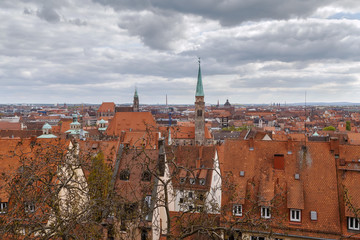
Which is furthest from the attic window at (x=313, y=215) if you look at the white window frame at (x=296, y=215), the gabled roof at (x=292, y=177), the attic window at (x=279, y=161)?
the attic window at (x=279, y=161)

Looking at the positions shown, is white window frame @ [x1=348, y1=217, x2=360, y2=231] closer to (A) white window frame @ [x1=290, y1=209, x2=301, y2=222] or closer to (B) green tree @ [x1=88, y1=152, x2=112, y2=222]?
(A) white window frame @ [x1=290, y1=209, x2=301, y2=222]

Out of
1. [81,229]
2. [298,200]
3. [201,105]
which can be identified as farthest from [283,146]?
[201,105]

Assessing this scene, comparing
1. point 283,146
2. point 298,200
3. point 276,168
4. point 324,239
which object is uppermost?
point 283,146

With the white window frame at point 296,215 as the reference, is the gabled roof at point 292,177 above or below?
above

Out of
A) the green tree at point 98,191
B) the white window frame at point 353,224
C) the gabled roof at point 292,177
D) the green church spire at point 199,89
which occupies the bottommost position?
the white window frame at point 353,224

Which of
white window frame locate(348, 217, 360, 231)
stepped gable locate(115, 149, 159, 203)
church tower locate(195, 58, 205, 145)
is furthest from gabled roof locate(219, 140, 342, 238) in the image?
church tower locate(195, 58, 205, 145)

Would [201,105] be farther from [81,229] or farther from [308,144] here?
[81,229]

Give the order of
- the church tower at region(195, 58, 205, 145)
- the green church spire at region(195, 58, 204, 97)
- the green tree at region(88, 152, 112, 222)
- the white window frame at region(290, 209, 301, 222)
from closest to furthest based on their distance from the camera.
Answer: the green tree at region(88, 152, 112, 222)
the white window frame at region(290, 209, 301, 222)
the church tower at region(195, 58, 205, 145)
the green church spire at region(195, 58, 204, 97)

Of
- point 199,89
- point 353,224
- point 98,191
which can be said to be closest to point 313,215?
point 353,224

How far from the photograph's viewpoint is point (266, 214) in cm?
2347

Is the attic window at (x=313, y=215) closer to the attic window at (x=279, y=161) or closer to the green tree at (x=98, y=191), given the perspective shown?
the attic window at (x=279, y=161)

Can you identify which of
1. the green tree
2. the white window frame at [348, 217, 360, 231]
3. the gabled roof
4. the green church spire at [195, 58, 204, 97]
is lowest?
the white window frame at [348, 217, 360, 231]

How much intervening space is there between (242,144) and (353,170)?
893cm

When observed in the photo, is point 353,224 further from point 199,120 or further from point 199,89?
Answer: point 199,89
